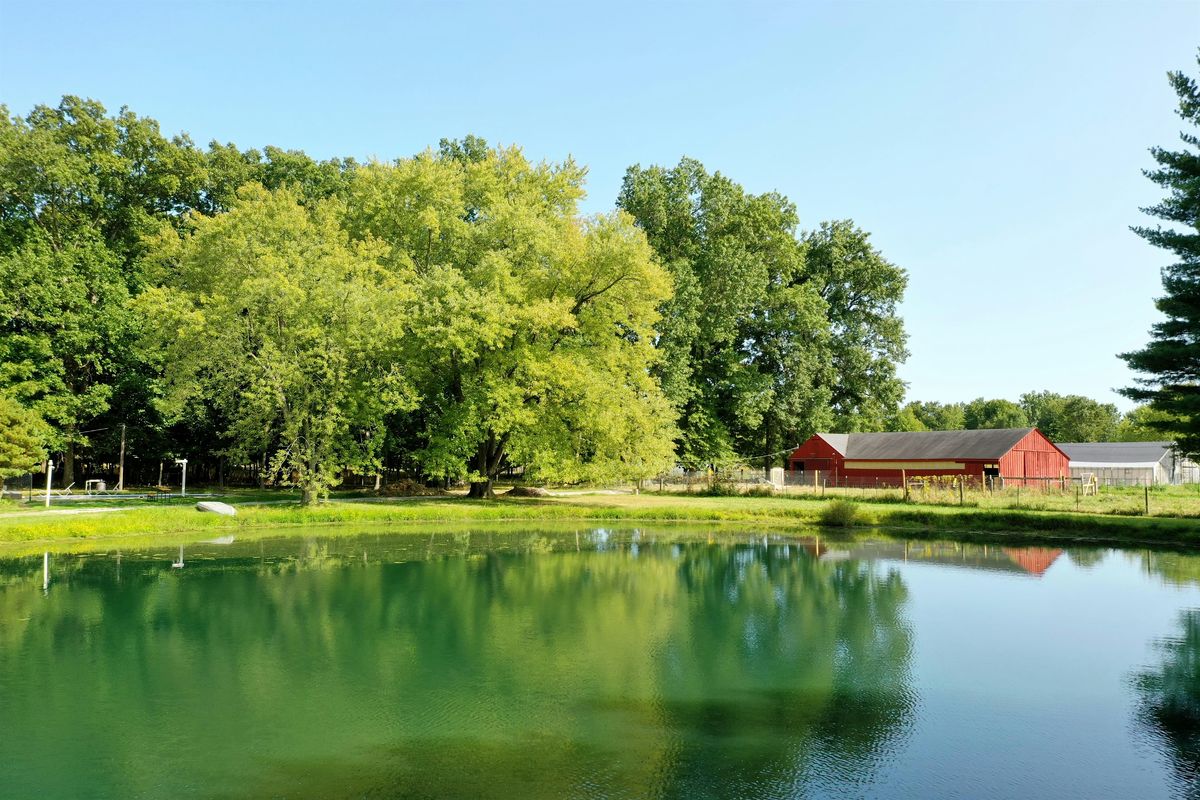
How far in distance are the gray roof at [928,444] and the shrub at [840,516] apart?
20.0 metres

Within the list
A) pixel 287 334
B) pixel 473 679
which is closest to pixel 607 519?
pixel 287 334

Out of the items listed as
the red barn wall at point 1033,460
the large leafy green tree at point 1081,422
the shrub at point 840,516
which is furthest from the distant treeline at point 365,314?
the large leafy green tree at point 1081,422

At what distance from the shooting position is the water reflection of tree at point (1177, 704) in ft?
27.4

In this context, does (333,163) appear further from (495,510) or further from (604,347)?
(495,510)

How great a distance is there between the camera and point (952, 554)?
24.3 m

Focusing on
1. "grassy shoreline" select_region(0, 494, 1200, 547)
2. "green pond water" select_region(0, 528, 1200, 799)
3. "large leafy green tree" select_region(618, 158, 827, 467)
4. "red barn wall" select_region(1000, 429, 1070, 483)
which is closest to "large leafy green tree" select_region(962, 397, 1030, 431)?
"red barn wall" select_region(1000, 429, 1070, 483)

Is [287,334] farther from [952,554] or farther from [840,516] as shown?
[952,554]

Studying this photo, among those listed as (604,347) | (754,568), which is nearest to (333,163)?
(604,347)

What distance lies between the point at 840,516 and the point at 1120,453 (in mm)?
48252

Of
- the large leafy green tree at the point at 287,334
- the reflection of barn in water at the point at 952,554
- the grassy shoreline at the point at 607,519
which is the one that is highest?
the large leafy green tree at the point at 287,334

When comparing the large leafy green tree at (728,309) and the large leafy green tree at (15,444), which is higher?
the large leafy green tree at (728,309)

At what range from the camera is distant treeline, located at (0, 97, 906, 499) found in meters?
33.3

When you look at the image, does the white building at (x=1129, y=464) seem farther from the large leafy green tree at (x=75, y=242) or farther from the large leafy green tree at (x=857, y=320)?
the large leafy green tree at (x=75, y=242)

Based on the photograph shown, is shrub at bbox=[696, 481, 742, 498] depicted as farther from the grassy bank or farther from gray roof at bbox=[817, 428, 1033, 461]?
gray roof at bbox=[817, 428, 1033, 461]
